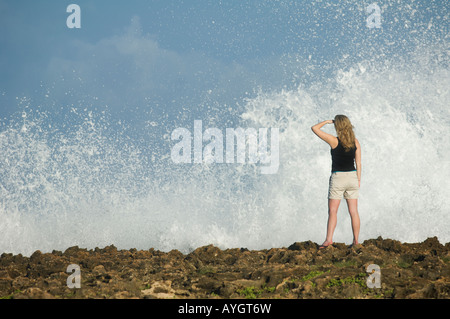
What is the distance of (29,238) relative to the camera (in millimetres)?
13555

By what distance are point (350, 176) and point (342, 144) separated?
23.4 inches

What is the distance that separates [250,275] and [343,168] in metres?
2.98

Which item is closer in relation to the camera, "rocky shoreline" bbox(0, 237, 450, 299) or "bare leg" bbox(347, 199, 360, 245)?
"rocky shoreline" bbox(0, 237, 450, 299)

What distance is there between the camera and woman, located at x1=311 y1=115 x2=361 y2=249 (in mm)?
8320

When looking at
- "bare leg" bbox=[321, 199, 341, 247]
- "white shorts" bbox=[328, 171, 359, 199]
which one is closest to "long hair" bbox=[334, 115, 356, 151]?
"white shorts" bbox=[328, 171, 359, 199]

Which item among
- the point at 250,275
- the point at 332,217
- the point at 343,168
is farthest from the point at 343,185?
the point at 250,275

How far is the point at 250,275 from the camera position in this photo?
6.50 m

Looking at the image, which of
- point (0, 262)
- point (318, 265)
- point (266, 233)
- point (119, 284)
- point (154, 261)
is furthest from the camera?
point (266, 233)

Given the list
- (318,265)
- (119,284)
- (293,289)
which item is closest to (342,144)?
(318,265)

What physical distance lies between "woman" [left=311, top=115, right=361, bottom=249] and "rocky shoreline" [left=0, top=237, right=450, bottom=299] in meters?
0.61

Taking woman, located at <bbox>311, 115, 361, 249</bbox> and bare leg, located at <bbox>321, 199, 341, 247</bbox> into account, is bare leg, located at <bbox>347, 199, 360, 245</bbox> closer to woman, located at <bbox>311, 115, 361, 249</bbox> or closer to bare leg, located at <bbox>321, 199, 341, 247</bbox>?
woman, located at <bbox>311, 115, 361, 249</bbox>
